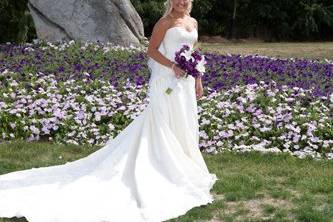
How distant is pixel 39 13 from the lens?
17.4 m

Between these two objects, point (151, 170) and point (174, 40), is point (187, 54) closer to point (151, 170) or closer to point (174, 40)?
point (174, 40)

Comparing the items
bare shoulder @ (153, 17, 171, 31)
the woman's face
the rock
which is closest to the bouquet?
bare shoulder @ (153, 17, 171, 31)

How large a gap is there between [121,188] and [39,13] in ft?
40.0

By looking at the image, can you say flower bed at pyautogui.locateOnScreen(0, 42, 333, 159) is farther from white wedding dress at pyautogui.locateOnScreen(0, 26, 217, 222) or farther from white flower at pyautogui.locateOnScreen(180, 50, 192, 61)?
white flower at pyautogui.locateOnScreen(180, 50, 192, 61)

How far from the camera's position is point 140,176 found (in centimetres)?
618

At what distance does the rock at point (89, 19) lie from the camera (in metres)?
16.9

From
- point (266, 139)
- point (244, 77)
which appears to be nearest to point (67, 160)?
point (266, 139)

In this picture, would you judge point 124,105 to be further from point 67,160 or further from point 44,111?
point 67,160

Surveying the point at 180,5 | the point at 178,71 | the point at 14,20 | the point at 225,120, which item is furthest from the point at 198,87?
the point at 14,20

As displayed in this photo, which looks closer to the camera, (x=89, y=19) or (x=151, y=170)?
Answer: (x=151, y=170)

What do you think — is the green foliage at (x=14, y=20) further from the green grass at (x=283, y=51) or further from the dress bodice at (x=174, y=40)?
the dress bodice at (x=174, y=40)

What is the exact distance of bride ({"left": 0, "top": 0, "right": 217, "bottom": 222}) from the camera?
588 cm

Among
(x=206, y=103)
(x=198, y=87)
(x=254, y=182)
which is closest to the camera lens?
(x=254, y=182)

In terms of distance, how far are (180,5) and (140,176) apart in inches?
67.6
